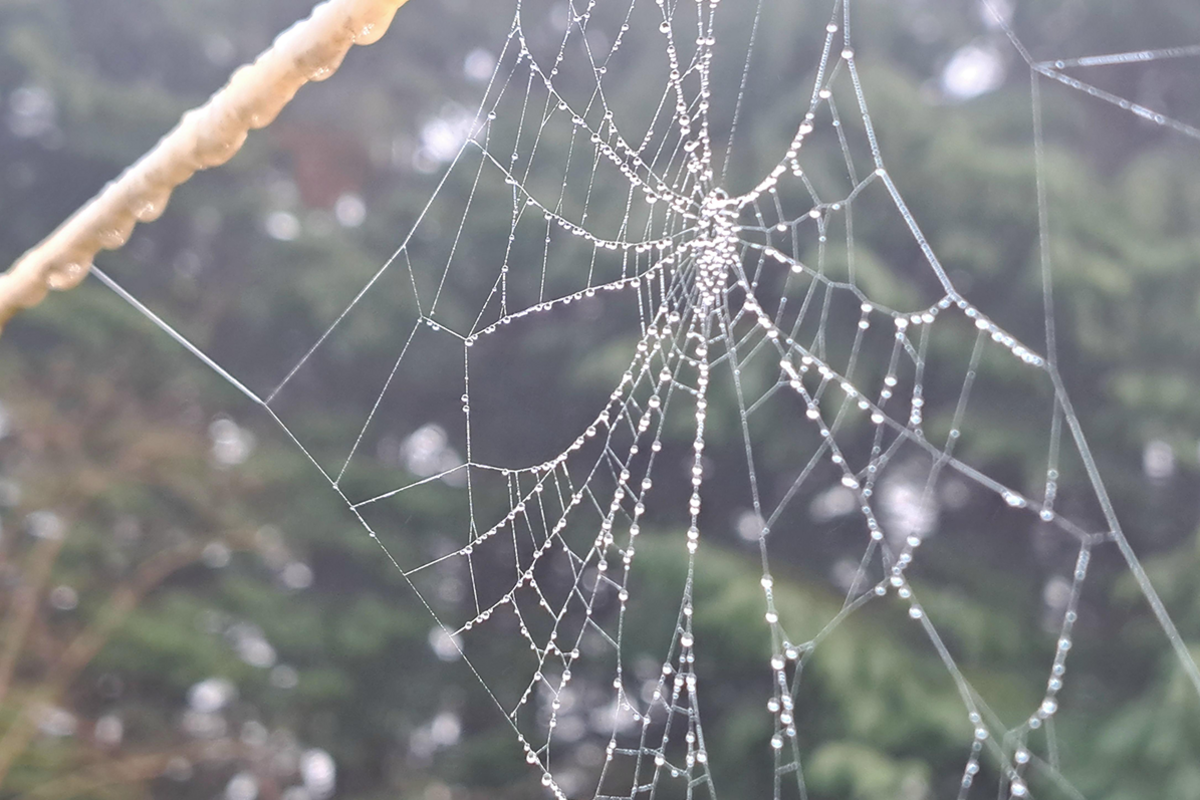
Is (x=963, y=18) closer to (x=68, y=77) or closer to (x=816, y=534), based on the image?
(x=816, y=534)

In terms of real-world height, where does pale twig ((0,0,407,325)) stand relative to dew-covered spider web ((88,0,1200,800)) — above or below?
below

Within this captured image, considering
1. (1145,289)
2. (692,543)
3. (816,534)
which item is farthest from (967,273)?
(692,543)

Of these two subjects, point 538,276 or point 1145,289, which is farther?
point 538,276

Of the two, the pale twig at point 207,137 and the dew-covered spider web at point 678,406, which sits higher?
the dew-covered spider web at point 678,406

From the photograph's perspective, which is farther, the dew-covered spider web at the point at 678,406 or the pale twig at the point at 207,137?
the dew-covered spider web at the point at 678,406

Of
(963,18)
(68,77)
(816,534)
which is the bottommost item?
(816,534)

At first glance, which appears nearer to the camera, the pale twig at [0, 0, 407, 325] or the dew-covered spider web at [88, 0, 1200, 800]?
the pale twig at [0, 0, 407, 325]

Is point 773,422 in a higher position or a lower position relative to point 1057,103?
lower

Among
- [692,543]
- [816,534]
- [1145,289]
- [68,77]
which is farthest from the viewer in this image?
[68,77]

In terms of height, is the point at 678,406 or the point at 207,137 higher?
the point at 678,406

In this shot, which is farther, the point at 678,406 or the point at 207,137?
the point at 678,406

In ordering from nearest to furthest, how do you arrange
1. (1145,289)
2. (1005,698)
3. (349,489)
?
1. (1005,698)
2. (1145,289)
3. (349,489)
